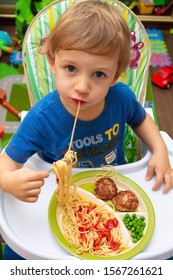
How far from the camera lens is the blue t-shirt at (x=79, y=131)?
0.92 meters

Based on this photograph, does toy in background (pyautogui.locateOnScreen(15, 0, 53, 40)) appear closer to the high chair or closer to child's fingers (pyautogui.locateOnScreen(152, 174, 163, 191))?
the high chair

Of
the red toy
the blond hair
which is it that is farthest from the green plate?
the red toy

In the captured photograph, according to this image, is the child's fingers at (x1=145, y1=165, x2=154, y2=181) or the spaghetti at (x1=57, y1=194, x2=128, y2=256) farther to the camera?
the child's fingers at (x1=145, y1=165, x2=154, y2=181)

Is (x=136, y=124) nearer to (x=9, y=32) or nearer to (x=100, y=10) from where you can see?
(x=100, y=10)

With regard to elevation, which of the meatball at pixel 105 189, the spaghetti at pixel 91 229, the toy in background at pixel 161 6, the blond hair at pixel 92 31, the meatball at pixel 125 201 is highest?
the blond hair at pixel 92 31

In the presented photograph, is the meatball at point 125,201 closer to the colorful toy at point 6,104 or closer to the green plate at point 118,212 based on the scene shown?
the green plate at point 118,212

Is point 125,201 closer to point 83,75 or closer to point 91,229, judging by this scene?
point 91,229

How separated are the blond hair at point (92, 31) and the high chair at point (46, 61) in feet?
0.98

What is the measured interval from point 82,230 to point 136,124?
40 cm

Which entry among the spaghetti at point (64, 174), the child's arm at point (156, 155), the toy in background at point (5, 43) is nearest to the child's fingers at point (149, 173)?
the child's arm at point (156, 155)

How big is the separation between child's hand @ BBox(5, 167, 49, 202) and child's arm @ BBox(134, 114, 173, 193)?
0.33 m

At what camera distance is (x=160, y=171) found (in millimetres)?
970

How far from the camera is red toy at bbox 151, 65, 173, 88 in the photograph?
2.27 m
